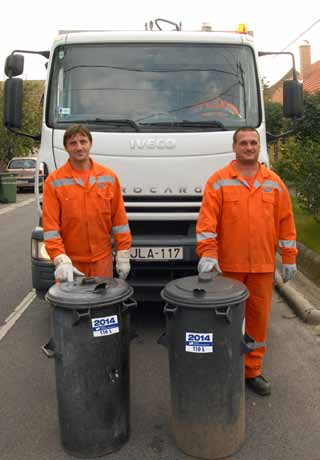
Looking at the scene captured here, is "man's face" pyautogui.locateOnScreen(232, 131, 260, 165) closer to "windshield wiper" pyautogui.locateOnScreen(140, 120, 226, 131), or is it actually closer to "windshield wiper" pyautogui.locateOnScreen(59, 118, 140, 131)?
"windshield wiper" pyautogui.locateOnScreen(140, 120, 226, 131)

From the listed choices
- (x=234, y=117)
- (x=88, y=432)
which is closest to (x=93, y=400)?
(x=88, y=432)

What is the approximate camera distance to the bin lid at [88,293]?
2.90 meters

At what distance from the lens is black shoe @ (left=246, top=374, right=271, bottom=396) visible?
3.77 meters

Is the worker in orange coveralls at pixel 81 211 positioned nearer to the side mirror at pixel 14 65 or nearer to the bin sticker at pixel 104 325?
the bin sticker at pixel 104 325

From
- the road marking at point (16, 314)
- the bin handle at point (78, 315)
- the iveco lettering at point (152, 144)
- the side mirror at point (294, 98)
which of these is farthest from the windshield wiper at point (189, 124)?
the road marking at point (16, 314)

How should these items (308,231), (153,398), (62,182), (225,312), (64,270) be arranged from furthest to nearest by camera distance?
(308,231)
(153,398)
(62,182)
(64,270)
(225,312)

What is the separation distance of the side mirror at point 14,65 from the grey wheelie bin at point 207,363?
126 inches

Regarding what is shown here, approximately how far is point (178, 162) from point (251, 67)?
1.28 metres

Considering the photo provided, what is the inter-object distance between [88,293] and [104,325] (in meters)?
0.21

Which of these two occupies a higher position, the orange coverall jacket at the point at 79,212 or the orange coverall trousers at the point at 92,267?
the orange coverall jacket at the point at 79,212

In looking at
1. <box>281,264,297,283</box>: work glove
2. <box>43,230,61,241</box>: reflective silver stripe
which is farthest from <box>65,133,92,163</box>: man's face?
<box>281,264,297,283</box>: work glove

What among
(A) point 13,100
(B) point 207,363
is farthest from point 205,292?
(A) point 13,100

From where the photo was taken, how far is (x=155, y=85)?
481 cm

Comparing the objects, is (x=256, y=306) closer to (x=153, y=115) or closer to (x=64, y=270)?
(x=64, y=270)
